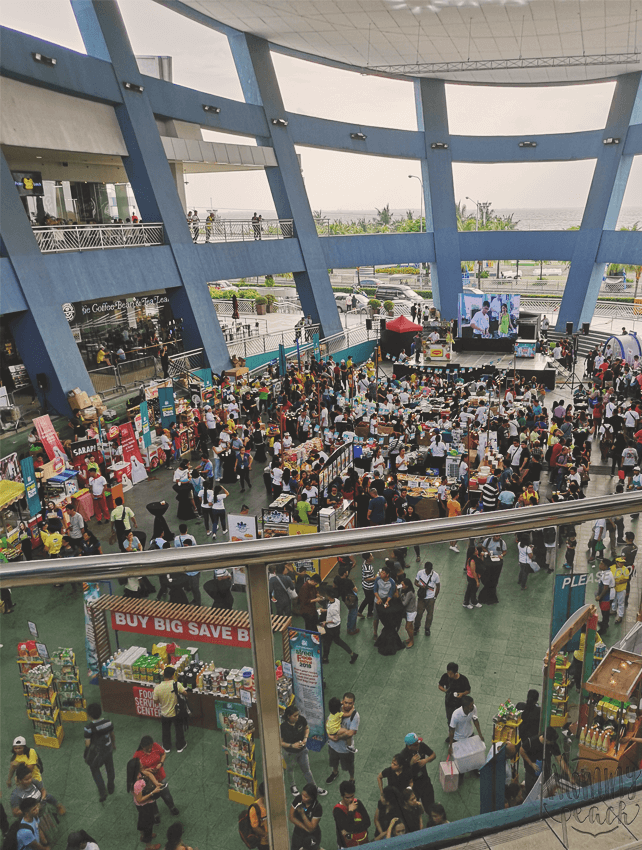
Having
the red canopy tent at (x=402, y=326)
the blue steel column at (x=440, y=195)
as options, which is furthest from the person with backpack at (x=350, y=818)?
the blue steel column at (x=440, y=195)

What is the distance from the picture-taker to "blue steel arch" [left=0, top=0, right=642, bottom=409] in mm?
19719

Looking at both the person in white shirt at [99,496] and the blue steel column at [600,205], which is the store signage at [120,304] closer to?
the person in white shirt at [99,496]

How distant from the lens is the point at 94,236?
21.7 metres

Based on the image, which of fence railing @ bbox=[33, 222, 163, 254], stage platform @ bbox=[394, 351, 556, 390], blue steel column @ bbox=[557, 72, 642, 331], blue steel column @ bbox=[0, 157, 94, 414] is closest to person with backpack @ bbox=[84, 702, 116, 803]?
blue steel column @ bbox=[0, 157, 94, 414]

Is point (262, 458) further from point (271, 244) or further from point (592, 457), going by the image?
point (271, 244)

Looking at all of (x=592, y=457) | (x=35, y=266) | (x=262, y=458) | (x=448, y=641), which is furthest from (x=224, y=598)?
(x=35, y=266)

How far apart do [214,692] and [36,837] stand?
57 cm

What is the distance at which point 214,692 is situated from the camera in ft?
5.65

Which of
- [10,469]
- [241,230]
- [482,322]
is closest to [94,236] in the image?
[241,230]

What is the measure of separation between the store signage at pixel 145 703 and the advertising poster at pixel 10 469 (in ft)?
38.0

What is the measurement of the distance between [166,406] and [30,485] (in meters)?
5.61

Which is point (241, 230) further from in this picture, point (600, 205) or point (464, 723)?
point (464, 723)

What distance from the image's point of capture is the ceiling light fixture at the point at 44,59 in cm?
1952

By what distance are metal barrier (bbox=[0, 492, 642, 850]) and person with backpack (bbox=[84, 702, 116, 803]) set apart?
Result: 0.39m
